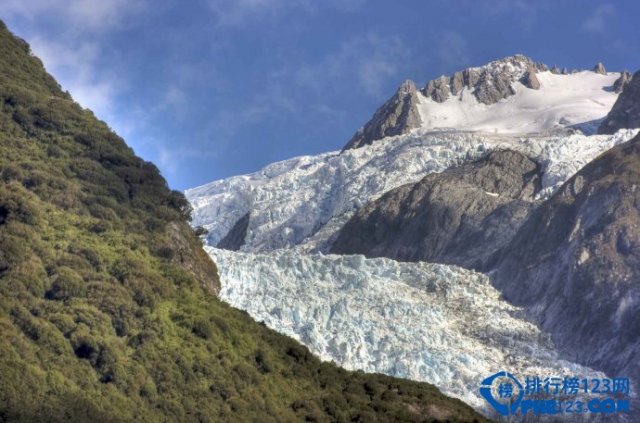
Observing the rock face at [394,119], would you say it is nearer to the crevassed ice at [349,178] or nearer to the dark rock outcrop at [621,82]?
the crevassed ice at [349,178]

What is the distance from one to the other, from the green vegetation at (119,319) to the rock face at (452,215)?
53.6 m

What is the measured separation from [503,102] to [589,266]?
91163 millimetres

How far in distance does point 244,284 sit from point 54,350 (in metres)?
39.7

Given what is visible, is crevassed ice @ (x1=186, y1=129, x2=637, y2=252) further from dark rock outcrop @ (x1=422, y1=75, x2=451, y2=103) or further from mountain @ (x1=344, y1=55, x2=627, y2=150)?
dark rock outcrop @ (x1=422, y1=75, x2=451, y2=103)

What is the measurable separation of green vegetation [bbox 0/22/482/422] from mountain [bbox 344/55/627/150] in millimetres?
107073

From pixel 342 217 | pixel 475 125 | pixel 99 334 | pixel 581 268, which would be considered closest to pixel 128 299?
pixel 99 334

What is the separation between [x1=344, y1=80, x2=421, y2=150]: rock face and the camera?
17188 centimetres

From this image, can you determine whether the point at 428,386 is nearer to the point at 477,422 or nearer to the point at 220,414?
the point at 477,422

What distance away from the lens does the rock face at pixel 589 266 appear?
8475 cm

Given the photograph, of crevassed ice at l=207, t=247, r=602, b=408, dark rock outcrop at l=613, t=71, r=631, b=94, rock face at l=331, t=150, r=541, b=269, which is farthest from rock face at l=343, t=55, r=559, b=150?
crevassed ice at l=207, t=247, r=602, b=408

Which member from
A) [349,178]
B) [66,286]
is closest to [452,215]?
[349,178]

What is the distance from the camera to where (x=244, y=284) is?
264ft

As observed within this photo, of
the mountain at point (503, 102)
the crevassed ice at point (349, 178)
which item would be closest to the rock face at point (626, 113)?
the crevassed ice at point (349, 178)

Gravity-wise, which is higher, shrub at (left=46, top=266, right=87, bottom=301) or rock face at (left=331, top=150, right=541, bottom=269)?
rock face at (left=331, top=150, right=541, bottom=269)
